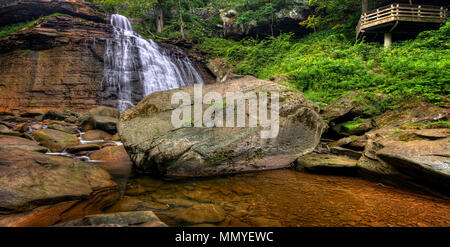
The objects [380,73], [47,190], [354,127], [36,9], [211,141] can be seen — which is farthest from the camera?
[36,9]

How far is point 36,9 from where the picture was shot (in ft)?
55.6

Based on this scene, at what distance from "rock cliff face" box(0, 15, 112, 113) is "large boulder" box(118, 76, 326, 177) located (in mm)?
10498

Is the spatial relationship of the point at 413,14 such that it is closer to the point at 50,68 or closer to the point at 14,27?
the point at 50,68

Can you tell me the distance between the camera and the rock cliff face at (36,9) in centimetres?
1614

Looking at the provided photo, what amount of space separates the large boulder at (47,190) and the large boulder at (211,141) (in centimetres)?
104

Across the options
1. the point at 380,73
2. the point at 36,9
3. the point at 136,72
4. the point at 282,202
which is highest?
the point at 36,9

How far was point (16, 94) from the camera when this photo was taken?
12461 millimetres

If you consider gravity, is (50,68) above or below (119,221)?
above

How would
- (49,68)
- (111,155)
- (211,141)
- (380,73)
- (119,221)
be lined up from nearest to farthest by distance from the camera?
(119,221), (211,141), (111,155), (380,73), (49,68)

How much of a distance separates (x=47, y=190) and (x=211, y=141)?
2819 millimetres

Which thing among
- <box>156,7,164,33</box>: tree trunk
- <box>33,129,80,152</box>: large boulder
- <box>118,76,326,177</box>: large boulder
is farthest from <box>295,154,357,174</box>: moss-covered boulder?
<box>156,7,164,33</box>: tree trunk

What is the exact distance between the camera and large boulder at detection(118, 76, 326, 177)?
14.2 ft

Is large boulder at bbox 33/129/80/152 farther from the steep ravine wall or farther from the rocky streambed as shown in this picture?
the steep ravine wall

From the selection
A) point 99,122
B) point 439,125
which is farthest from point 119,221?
point 99,122
